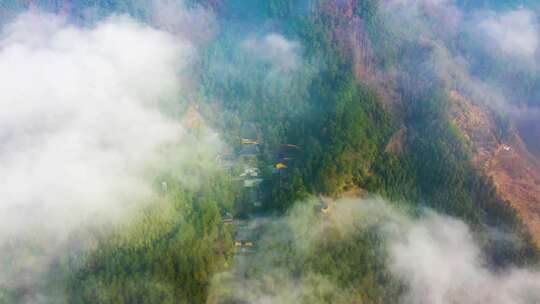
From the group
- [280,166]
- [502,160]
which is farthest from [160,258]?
[502,160]

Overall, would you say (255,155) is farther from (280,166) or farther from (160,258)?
(160,258)

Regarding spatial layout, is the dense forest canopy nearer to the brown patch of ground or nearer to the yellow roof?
the yellow roof

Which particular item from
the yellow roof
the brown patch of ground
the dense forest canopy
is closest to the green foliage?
the dense forest canopy

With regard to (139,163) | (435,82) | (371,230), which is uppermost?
(435,82)

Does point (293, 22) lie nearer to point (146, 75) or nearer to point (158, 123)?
point (146, 75)

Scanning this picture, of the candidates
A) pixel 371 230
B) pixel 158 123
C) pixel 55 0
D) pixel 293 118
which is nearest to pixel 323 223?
pixel 371 230

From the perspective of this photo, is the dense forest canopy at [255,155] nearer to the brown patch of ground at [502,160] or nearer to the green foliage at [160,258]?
the green foliage at [160,258]
